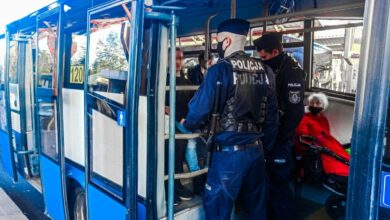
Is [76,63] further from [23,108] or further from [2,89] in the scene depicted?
[2,89]

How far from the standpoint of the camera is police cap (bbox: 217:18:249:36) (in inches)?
88.4

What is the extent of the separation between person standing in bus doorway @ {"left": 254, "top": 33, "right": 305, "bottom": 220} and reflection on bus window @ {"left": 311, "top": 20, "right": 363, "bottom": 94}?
54.9 inches

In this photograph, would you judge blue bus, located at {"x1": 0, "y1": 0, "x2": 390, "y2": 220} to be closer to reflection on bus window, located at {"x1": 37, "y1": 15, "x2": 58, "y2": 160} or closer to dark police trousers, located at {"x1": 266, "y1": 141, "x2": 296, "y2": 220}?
reflection on bus window, located at {"x1": 37, "y1": 15, "x2": 58, "y2": 160}

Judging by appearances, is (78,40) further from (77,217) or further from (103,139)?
(77,217)

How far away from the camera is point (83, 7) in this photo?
2721mm

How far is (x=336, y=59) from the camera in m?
4.32

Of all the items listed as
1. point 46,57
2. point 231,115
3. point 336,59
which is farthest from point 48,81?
point 336,59

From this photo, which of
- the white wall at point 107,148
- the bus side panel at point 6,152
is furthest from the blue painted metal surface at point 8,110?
the white wall at point 107,148

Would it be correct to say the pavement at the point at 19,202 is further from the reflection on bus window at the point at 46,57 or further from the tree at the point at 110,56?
the tree at the point at 110,56

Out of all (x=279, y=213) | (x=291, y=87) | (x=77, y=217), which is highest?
(x=291, y=87)

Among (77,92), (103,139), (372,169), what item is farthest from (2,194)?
(372,169)

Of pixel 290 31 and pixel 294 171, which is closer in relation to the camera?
pixel 294 171

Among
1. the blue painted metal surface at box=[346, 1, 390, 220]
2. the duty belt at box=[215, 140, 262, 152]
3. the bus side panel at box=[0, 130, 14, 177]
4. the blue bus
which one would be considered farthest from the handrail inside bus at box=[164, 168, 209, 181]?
the bus side panel at box=[0, 130, 14, 177]

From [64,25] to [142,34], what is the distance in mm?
1368
